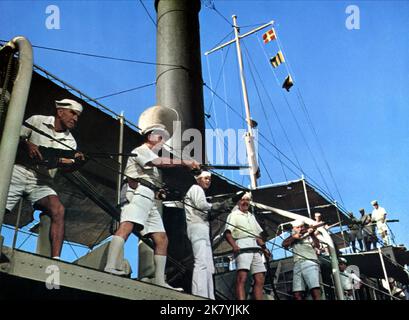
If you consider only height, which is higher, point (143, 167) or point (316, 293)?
point (143, 167)

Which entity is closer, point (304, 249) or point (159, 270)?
point (159, 270)

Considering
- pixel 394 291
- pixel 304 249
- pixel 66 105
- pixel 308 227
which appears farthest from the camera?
pixel 394 291

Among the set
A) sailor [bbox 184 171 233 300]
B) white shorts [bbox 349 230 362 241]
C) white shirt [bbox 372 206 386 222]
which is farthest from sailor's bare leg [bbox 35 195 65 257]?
white shirt [bbox 372 206 386 222]

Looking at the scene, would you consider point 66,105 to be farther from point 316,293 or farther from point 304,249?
point 316,293

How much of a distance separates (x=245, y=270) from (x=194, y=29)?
6502 mm

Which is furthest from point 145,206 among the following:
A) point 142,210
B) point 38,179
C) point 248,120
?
point 248,120

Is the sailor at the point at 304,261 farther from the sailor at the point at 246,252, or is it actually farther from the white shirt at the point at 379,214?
the white shirt at the point at 379,214

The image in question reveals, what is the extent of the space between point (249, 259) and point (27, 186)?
9.78 ft

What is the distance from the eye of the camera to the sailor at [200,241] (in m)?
4.77

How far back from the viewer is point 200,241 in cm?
502

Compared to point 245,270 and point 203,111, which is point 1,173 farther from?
point 203,111

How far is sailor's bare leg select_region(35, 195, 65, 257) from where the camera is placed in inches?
151

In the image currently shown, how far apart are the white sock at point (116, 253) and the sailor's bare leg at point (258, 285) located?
221cm
